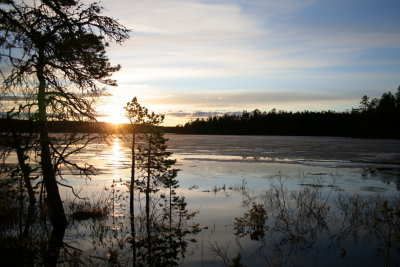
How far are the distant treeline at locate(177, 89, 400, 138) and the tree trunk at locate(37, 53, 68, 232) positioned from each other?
101951 mm

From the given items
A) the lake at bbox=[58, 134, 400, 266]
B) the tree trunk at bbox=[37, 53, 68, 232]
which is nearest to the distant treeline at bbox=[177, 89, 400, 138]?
the lake at bbox=[58, 134, 400, 266]

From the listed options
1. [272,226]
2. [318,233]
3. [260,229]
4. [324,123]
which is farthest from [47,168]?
[324,123]

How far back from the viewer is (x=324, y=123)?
131875mm

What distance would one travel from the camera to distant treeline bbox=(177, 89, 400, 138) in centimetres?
10406

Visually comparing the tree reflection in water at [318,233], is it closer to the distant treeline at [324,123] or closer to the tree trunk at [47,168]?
the tree trunk at [47,168]

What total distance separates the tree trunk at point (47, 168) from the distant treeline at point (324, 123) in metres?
102

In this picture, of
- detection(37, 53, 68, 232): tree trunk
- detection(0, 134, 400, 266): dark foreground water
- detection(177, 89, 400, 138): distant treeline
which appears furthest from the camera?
detection(177, 89, 400, 138): distant treeline

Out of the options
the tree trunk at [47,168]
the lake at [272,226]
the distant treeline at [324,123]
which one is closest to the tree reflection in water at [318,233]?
the lake at [272,226]

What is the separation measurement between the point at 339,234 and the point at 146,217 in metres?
7.72

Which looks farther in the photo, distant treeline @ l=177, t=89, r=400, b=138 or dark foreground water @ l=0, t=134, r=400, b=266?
distant treeline @ l=177, t=89, r=400, b=138

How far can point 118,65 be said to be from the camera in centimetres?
1371

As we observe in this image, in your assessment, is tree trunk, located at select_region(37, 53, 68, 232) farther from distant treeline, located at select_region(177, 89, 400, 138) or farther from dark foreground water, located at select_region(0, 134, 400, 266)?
distant treeline, located at select_region(177, 89, 400, 138)

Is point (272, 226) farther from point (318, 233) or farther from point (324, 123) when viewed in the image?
point (324, 123)

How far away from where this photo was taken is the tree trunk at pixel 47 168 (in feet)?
37.3
